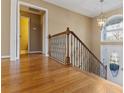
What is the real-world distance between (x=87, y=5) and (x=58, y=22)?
1604 mm

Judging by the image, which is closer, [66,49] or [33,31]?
[66,49]

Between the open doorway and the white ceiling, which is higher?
the white ceiling

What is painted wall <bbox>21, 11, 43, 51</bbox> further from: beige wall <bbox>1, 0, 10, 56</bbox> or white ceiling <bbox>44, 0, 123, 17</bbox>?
beige wall <bbox>1, 0, 10, 56</bbox>

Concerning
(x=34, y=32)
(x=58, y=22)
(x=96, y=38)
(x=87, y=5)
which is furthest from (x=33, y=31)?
(x=96, y=38)

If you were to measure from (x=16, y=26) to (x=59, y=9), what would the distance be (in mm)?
2599

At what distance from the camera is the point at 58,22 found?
6.43 meters

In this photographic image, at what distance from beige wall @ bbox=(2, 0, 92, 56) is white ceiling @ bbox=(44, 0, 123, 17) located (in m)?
0.26

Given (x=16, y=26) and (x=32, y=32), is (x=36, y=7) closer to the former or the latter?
(x=16, y=26)

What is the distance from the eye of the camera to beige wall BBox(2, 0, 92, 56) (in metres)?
4.23

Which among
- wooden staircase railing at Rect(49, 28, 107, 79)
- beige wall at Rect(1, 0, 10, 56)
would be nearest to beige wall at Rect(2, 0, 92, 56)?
beige wall at Rect(1, 0, 10, 56)

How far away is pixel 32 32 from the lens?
7504 mm

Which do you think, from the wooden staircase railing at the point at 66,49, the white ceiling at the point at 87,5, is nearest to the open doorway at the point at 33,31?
the white ceiling at the point at 87,5

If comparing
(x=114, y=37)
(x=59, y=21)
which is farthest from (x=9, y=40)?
(x=114, y=37)

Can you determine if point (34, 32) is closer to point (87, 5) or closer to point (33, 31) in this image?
point (33, 31)
